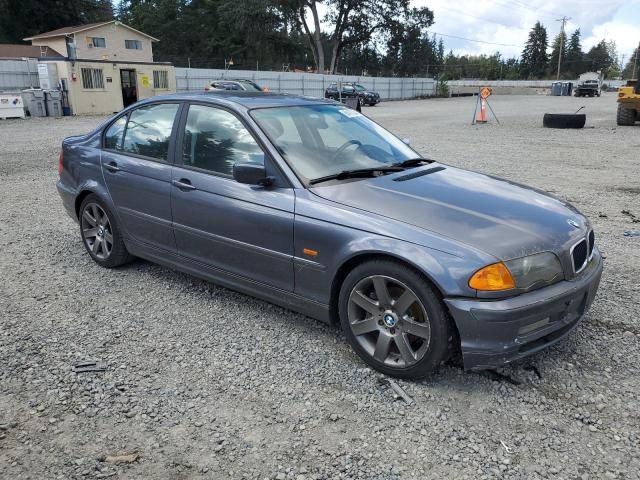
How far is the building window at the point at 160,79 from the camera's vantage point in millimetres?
30156

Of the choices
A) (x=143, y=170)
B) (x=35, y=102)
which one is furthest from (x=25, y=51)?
(x=143, y=170)

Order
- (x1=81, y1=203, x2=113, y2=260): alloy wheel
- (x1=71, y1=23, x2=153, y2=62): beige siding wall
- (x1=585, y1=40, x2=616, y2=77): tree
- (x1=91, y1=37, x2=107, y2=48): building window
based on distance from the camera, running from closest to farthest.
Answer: (x1=81, y1=203, x2=113, y2=260): alloy wheel < (x1=71, y1=23, x2=153, y2=62): beige siding wall < (x1=91, y1=37, x2=107, y2=48): building window < (x1=585, y1=40, x2=616, y2=77): tree

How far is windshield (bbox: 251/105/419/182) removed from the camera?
3682mm

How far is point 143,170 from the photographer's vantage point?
4.36 m

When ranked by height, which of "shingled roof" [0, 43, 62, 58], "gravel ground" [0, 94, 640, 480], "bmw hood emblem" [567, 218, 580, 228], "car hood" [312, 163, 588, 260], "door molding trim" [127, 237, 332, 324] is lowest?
"gravel ground" [0, 94, 640, 480]

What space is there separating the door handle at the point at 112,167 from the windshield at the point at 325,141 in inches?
59.2

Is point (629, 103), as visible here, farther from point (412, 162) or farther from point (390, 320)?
point (390, 320)

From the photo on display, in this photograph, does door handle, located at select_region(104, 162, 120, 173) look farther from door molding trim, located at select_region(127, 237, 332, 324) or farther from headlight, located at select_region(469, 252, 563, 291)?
headlight, located at select_region(469, 252, 563, 291)

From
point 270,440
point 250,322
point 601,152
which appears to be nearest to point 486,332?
point 270,440

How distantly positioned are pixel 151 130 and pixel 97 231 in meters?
1.22

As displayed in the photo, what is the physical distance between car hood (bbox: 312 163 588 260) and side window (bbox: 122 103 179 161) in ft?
5.14

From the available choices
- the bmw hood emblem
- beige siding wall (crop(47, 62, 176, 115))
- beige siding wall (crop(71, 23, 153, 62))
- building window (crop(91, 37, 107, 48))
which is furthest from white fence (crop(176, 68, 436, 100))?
the bmw hood emblem

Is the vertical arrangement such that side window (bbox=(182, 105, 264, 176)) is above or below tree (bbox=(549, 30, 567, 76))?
below

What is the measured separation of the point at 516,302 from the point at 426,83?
5893cm
